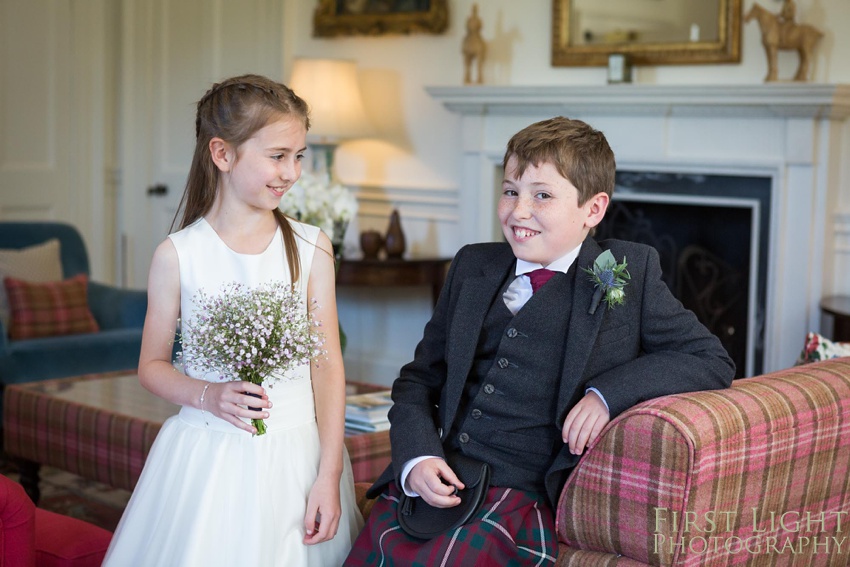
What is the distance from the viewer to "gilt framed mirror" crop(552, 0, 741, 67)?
4.37m

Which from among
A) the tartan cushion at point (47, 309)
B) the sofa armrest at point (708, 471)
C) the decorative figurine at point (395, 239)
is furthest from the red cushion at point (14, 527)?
the decorative figurine at point (395, 239)

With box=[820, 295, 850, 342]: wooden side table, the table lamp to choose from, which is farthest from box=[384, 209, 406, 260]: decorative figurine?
box=[820, 295, 850, 342]: wooden side table

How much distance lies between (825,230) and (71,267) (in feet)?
10.5

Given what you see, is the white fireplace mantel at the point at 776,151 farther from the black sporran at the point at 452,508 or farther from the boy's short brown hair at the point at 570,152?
the black sporran at the point at 452,508

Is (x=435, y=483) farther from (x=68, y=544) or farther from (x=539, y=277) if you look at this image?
(x=68, y=544)

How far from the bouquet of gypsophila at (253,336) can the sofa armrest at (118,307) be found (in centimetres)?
296

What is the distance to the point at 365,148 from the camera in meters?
5.51

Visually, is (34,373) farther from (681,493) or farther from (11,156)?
(681,493)

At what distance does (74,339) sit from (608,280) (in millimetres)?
2998

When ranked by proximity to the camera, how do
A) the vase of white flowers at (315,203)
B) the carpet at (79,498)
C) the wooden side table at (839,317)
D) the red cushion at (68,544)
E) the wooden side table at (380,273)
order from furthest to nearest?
the wooden side table at (380,273) < the wooden side table at (839,317) < the carpet at (79,498) < the vase of white flowers at (315,203) < the red cushion at (68,544)

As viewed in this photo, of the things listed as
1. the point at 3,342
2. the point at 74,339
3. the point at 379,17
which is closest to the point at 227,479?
the point at 3,342

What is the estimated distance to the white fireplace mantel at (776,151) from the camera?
13.6 feet

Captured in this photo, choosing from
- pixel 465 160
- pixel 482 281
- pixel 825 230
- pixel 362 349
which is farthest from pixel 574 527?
pixel 362 349

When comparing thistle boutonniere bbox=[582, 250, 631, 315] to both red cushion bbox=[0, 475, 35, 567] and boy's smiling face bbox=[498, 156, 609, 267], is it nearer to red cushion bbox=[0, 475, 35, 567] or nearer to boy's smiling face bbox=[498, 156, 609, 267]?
boy's smiling face bbox=[498, 156, 609, 267]
